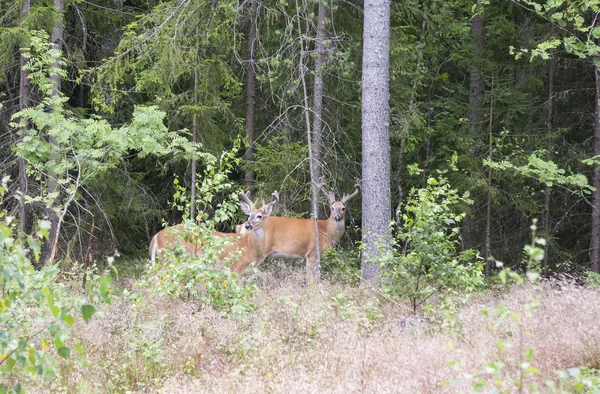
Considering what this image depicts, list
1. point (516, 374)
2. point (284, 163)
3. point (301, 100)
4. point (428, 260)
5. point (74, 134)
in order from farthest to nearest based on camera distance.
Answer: point (284, 163) < point (301, 100) < point (74, 134) < point (428, 260) < point (516, 374)

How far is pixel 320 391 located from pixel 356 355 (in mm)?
761

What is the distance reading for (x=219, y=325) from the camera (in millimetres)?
6617

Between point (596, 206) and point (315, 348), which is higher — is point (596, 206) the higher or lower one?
the higher one

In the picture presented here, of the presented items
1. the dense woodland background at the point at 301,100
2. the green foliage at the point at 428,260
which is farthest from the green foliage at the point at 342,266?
the green foliage at the point at 428,260

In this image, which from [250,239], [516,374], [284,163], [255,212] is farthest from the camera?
[250,239]

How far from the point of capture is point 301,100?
11.8 m

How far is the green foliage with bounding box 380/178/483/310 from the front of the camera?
7.29m

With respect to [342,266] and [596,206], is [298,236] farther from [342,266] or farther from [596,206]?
[596,206]

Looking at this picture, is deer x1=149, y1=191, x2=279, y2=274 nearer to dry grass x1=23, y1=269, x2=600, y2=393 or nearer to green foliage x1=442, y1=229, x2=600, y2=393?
dry grass x1=23, y1=269, x2=600, y2=393

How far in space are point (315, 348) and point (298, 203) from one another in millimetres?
7071

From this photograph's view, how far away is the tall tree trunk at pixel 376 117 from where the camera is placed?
9.65 metres

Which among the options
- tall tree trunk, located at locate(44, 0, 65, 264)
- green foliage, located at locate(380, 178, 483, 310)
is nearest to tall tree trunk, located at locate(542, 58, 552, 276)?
green foliage, located at locate(380, 178, 483, 310)

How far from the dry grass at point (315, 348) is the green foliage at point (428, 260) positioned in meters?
0.34

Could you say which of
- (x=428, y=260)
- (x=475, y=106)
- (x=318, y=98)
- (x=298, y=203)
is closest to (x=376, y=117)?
(x=318, y=98)
